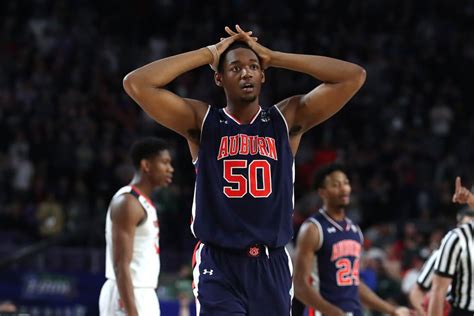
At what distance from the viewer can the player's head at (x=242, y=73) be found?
5109 millimetres

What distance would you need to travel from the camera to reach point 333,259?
24.1 feet

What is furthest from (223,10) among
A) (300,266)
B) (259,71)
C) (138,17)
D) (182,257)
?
(259,71)

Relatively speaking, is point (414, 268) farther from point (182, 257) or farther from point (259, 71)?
point (259, 71)

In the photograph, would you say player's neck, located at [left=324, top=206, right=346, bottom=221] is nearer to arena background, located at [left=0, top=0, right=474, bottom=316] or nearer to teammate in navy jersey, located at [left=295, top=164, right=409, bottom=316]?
teammate in navy jersey, located at [left=295, top=164, right=409, bottom=316]

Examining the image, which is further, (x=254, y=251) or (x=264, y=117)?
(x=264, y=117)

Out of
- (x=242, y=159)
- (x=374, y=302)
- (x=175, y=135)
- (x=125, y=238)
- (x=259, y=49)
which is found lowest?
(x=374, y=302)

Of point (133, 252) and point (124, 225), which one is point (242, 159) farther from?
point (133, 252)

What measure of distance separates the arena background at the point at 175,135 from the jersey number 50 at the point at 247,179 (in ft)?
19.7

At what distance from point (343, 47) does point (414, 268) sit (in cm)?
677

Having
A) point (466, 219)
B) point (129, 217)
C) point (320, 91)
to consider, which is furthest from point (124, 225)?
point (466, 219)

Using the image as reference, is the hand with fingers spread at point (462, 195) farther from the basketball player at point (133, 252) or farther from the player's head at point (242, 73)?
the basketball player at point (133, 252)

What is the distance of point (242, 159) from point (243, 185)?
14 cm

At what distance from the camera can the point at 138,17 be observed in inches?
739

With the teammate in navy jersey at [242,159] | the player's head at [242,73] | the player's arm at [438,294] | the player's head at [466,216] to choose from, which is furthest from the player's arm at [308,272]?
the player's head at [242,73]
